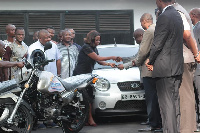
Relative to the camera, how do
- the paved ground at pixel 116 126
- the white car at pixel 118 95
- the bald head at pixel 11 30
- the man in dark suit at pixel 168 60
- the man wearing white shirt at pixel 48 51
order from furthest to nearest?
the bald head at pixel 11 30, the man wearing white shirt at pixel 48 51, the white car at pixel 118 95, the paved ground at pixel 116 126, the man in dark suit at pixel 168 60

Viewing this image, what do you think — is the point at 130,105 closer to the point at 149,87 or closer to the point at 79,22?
the point at 149,87

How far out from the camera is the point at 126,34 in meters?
18.1

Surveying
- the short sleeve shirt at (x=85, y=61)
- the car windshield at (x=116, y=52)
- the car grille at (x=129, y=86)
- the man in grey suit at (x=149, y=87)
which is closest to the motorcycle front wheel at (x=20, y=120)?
the man in grey suit at (x=149, y=87)

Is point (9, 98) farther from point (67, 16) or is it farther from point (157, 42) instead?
point (67, 16)

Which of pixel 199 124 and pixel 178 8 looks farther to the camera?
Result: pixel 199 124

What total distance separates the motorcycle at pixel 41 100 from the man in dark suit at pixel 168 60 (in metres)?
2.06

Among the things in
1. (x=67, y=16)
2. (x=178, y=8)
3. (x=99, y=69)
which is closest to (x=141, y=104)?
(x=99, y=69)

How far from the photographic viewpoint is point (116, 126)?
10.4 meters

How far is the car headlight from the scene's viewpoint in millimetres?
10555

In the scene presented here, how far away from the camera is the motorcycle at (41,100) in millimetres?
8445

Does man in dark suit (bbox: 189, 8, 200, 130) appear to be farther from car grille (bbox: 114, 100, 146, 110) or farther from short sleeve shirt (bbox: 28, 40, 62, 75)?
short sleeve shirt (bbox: 28, 40, 62, 75)

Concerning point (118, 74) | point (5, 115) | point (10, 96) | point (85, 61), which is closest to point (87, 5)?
point (118, 74)

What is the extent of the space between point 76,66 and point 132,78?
113 cm

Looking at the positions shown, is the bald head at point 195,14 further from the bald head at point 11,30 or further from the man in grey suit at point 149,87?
the bald head at point 11,30
